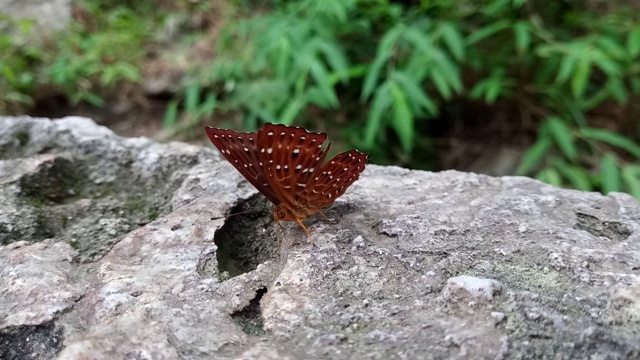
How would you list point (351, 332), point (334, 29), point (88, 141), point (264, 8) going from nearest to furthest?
point (351, 332)
point (88, 141)
point (334, 29)
point (264, 8)

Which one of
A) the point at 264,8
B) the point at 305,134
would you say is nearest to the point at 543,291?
the point at 305,134

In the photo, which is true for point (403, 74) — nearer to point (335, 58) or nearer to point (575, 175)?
point (335, 58)

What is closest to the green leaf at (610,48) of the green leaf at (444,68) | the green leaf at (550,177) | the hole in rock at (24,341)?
the green leaf at (550,177)

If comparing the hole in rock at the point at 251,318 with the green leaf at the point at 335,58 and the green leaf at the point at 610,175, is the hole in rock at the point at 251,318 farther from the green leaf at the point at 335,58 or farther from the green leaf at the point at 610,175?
the green leaf at the point at 610,175

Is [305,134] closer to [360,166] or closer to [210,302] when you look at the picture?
[360,166]

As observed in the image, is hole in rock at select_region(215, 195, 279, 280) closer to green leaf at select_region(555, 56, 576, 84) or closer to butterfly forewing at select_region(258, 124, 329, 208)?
butterfly forewing at select_region(258, 124, 329, 208)

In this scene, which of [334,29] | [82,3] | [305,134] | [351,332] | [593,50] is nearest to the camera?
[351,332]

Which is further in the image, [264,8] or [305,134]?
[264,8]

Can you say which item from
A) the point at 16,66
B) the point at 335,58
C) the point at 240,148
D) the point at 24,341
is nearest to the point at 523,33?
the point at 335,58
